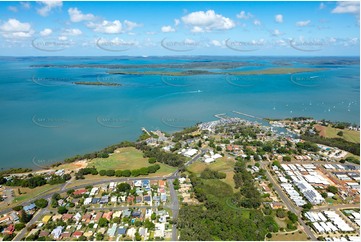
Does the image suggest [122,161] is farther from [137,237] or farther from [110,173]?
[137,237]

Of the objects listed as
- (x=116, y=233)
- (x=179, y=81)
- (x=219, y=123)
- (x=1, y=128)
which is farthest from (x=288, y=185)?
(x=179, y=81)

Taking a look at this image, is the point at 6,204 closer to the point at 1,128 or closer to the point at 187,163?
the point at 187,163

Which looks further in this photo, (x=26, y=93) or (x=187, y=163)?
(x=26, y=93)

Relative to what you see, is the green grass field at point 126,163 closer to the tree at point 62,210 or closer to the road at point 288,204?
the tree at point 62,210

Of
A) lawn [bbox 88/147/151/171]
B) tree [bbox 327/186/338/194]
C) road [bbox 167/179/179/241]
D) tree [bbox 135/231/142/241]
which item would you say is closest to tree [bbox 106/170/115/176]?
lawn [bbox 88/147/151/171]

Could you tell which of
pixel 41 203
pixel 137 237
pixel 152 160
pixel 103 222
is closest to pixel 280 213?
pixel 137 237

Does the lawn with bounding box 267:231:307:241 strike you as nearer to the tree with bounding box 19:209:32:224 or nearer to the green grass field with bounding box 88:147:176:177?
the green grass field with bounding box 88:147:176:177

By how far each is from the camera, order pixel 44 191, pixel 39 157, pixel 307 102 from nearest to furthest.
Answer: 1. pixel 44 191
2. pixel 39 157
3. pixel 307 102
